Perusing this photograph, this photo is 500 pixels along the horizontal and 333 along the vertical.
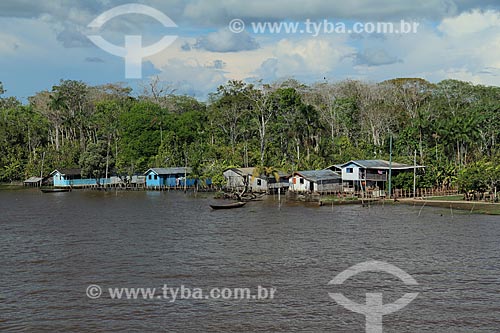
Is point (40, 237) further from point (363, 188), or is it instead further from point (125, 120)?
point (125, 120)

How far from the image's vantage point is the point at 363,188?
2259 inches

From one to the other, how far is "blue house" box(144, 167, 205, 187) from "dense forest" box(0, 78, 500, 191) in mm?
2277

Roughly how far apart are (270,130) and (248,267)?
48.0 meters

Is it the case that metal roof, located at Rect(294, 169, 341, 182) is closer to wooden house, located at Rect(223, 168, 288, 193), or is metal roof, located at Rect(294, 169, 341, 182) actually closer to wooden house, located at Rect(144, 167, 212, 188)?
wooden house, located at Rect(223, 168, 288, 193)

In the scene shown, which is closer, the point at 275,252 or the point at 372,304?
the point at 372,304

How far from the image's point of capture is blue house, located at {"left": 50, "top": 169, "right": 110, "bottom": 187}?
80500 millimetres

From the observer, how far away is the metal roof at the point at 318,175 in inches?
2299

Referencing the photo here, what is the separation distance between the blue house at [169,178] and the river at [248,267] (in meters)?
27.1

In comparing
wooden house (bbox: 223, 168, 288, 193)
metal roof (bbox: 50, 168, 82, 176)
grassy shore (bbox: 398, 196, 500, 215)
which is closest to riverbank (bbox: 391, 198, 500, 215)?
grassy shore (bbox: 398, 196, 500, 215)

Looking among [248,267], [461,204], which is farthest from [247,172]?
[248,267]

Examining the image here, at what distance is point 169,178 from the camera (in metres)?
76.0

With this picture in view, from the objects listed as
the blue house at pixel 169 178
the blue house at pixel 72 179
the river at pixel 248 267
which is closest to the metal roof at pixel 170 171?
the blue house at pixel 169 178

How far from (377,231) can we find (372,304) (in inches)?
621

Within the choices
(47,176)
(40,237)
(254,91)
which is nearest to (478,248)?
(40,237)
